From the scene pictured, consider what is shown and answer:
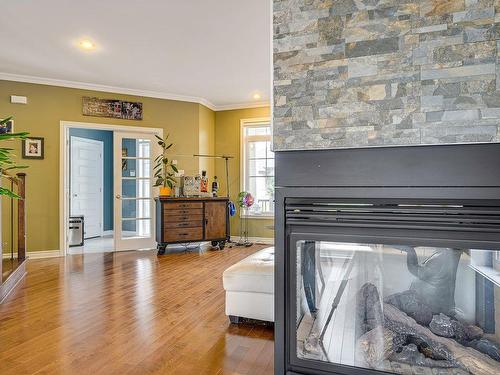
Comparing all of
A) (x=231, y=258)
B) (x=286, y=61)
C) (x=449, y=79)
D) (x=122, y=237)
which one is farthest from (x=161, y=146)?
(x=449, y=79)

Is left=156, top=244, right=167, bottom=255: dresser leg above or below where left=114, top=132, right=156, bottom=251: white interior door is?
below

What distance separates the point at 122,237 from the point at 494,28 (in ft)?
18.4

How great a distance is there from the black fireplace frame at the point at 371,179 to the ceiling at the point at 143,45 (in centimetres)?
Result: 206

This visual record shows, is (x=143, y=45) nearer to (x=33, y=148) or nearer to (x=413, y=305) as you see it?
(x=33, y=148)

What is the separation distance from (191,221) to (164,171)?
1028 millimetres

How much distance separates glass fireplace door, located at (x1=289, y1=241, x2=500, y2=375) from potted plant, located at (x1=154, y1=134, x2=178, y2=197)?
449 centimetres

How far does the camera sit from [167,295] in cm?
325

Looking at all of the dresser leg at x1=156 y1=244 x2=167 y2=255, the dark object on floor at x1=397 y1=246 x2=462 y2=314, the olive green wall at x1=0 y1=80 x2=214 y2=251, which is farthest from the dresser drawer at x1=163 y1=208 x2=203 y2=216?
the dark object on floor at x1=397 y1=246 x2=462 y2=314

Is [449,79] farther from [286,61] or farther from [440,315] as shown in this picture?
[440,315]

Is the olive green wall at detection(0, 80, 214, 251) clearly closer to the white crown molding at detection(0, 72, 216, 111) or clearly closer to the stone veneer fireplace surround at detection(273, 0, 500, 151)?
the white crown molding at detection(0, 72, 216, 111)

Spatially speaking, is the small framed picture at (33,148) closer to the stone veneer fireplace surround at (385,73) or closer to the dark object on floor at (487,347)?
→ the stone veneer fireplace surround at (385,73)

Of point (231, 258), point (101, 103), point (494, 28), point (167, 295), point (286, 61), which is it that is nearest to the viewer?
point (494, 28)

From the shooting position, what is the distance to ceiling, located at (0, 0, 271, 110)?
312 cm

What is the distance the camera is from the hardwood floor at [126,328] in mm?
1969
